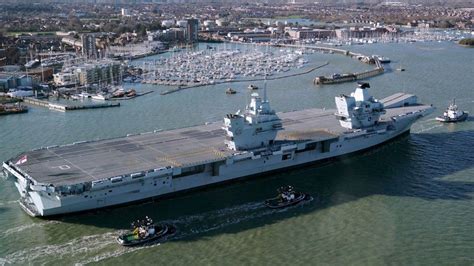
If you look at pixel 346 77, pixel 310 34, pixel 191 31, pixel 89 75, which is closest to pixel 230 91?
pixel 346 77

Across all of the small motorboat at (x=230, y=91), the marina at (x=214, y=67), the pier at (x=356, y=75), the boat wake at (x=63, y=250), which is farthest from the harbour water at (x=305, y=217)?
the marina at (x=214, y=67)

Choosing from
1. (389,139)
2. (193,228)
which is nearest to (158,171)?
(193,228)

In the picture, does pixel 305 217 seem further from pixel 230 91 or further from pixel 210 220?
pixel 230 91

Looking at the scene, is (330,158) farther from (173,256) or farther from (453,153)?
(173,256)

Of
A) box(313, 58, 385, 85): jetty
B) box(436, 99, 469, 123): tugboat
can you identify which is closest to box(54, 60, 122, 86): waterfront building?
box(313, 58, 385, 85): jetty

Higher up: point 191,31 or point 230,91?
point 191,31

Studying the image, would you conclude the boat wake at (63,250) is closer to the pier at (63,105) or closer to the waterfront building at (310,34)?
the pier at (63,105)
